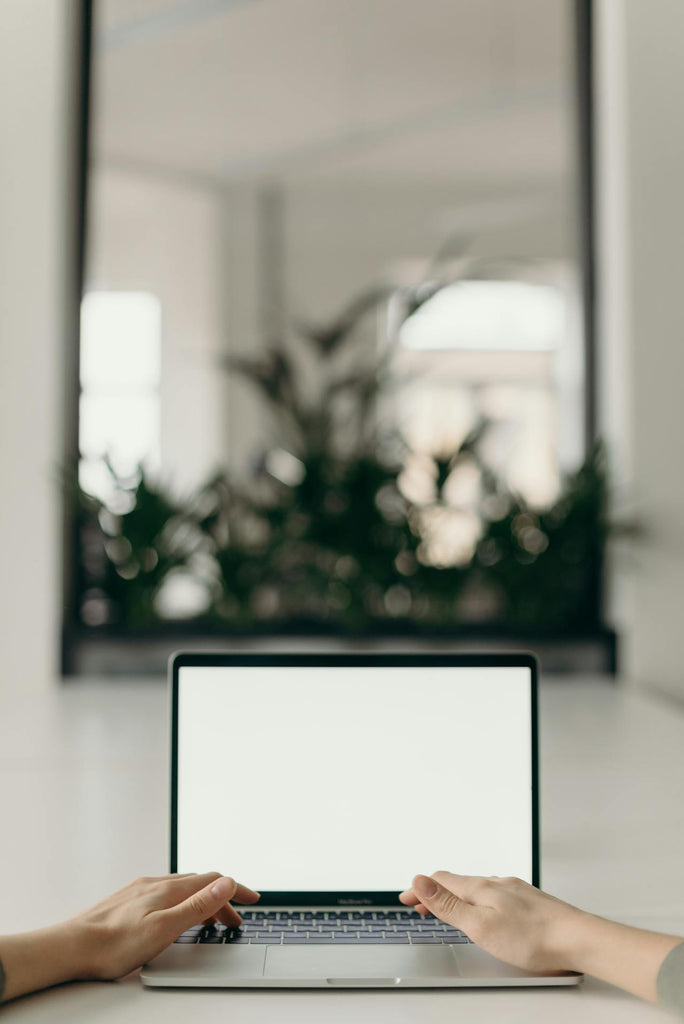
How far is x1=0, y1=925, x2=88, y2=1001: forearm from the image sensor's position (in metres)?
0.73

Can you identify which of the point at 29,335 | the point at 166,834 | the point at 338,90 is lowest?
the point at 166,834

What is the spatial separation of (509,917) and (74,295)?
229 centimetres

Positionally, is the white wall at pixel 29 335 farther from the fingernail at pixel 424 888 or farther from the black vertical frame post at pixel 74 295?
the fingernail at pixel 424 888

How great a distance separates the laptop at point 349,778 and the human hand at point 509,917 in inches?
2.9

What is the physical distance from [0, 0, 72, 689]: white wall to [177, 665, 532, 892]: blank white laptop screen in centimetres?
160

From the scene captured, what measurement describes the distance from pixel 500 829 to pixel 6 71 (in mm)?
2218

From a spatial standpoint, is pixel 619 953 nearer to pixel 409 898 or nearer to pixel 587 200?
pixel 409 898

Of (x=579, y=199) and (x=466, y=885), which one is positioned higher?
(x=579, y=199)

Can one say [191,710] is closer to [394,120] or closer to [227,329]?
[394,120]

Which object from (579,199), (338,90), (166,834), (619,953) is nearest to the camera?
(619,953)

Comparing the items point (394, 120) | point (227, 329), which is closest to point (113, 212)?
point (227, 329)

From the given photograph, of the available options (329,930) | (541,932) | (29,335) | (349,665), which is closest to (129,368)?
(29,335)

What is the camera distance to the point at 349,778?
0.90m

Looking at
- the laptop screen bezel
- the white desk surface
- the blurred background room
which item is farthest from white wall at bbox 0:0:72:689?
the laptop screen bezel
